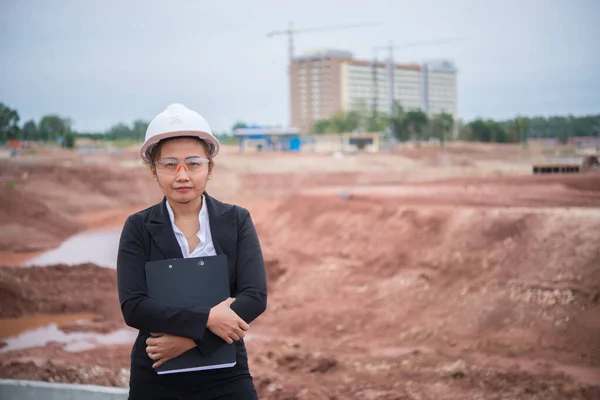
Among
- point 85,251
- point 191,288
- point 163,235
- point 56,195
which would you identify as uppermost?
point 163,235

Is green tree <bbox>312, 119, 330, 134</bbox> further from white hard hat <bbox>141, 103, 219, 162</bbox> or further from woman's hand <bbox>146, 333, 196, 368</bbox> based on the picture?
woman's hand <bbox>146, 333, 196, 368</bbox>

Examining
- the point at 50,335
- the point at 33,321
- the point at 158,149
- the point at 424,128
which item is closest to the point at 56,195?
the point at 33,321

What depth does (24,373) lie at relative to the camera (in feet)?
16.5

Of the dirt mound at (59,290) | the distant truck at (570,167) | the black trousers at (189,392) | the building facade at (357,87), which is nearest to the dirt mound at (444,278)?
the distant truck at (570,167)

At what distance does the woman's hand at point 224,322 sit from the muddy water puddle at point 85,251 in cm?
607

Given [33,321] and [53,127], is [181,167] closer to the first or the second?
[33,321]

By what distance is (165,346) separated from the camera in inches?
62.0

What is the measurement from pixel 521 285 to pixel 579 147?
1436 millimetres

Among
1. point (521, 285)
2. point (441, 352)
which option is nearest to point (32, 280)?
point (441, 352)

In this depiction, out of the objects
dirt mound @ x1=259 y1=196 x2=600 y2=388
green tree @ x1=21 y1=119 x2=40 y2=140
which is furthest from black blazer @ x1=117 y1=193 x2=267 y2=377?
green tree @ x1=21 y1=119 x2=40 y2=140

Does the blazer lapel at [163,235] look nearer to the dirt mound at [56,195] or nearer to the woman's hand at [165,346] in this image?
the woman's hand at [165,346]

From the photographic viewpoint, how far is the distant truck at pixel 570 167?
233 inches

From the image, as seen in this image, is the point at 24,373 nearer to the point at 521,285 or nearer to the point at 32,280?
the point at 32,280

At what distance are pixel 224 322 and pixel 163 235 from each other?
27 cm
